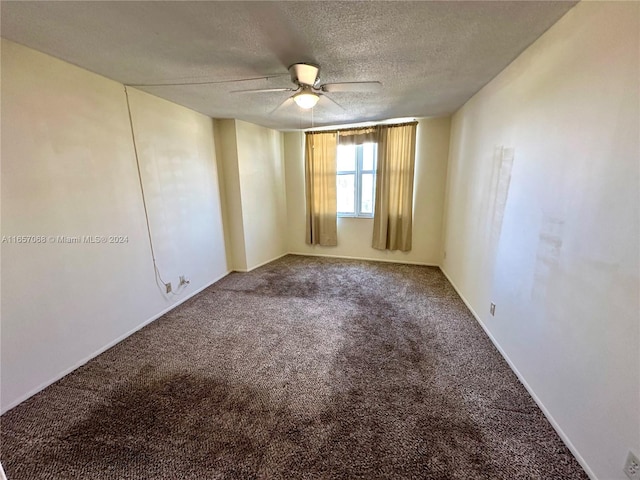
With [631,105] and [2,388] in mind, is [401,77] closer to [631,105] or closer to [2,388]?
[631,105]

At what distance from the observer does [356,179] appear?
4.66 metres

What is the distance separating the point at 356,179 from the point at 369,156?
1.47 ft

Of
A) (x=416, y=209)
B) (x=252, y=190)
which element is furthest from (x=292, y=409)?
(x=416, y=209)

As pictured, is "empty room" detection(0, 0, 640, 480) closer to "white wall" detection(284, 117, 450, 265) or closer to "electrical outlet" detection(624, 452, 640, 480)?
"electrical outlet" detection(624, 452, 640, 480)

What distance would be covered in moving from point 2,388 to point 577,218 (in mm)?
3627

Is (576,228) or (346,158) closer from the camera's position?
(576,228)

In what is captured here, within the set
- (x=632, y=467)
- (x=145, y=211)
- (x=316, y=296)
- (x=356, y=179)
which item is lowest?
(x=316, y=296)

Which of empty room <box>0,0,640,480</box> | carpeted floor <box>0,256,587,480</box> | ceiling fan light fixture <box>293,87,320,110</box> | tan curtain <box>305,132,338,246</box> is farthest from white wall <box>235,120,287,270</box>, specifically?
ceiling fan light fixture <box>293,87,320,110</box>

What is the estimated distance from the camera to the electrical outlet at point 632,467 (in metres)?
1.04

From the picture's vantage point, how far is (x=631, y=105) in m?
1.10

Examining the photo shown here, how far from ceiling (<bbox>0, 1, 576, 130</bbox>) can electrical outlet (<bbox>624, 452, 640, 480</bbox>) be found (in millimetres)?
2187

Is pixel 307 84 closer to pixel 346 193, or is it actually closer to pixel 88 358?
pixel 346 193

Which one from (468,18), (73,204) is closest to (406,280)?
(468,18)

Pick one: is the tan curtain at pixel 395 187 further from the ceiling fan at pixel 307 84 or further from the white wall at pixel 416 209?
the ceiling fan at pixel 307 84
